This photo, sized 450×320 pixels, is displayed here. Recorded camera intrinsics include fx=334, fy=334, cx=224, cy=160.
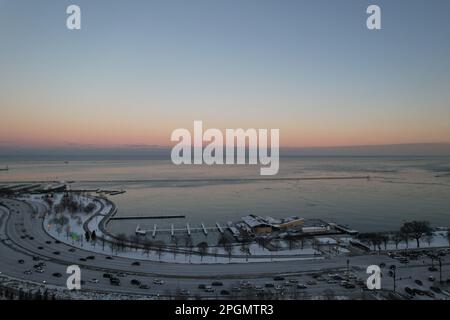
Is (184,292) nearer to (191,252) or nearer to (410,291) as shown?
(191,252)

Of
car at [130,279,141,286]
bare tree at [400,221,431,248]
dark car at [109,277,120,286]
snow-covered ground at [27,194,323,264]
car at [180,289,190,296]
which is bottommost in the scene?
snow-covered ground at [27,194,323,264]

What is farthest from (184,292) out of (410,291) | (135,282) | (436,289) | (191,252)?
(436,289)

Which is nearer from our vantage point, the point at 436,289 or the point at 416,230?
the point at 436,289

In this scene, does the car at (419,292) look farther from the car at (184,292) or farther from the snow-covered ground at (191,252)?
the car at (184,292)

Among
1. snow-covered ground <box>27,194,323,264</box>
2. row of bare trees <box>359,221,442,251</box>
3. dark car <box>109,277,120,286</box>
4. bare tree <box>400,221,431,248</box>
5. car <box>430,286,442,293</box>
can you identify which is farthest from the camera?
bare tree <box>400,221,431,248</box>

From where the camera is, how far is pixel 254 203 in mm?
10016

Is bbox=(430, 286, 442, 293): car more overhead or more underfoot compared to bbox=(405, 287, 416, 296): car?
more underfoot

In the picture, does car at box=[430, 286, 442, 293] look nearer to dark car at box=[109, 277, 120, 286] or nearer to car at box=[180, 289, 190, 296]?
car at box=[180, 289, 190, 296]

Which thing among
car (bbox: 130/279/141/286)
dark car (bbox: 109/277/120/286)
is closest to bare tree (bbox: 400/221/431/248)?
car (bbox: 130/279/141/286)

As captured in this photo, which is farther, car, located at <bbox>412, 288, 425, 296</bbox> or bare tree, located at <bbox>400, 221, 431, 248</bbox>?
bare tree, located at <bbox>400, 221, 431, 248</bbox>

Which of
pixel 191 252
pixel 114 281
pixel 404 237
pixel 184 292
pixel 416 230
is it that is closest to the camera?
pixel 184 292

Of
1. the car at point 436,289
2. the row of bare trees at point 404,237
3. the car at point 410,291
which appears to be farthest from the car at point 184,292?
the row of bare trees at point 404,237
